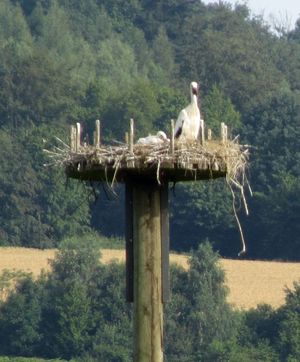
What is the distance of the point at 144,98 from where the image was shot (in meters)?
89.1

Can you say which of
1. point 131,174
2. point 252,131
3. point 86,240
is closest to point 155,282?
point 131,174

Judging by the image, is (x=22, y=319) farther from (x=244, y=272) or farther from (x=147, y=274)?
(x=147, y=274)

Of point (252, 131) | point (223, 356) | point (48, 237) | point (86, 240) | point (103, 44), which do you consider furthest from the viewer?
point (103, 44)

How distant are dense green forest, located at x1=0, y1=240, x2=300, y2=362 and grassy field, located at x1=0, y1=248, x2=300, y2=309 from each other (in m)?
0.85

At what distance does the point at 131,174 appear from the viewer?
11266 mm

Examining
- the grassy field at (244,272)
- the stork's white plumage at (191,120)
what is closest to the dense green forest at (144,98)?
the grassy field at (244,272)

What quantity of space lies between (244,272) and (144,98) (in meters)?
26.1

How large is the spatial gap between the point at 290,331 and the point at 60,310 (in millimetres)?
7459

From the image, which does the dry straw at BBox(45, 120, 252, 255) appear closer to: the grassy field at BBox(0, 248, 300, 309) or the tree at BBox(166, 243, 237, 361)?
the tree at BBox(166, 243, 237, 361)

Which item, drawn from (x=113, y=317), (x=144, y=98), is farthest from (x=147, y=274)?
(x=144, y=98)

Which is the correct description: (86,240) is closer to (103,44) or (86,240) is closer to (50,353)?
(50,353)

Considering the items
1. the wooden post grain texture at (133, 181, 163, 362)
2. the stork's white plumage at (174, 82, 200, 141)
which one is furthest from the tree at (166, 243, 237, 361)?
the wooden post grain texture at (133, 181, 163, 362)

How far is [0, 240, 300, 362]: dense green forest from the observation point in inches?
2243

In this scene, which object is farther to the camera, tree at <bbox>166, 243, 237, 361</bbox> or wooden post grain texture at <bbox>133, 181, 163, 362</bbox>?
tree at <bbox>166, 243, 237, 361</bbox>
